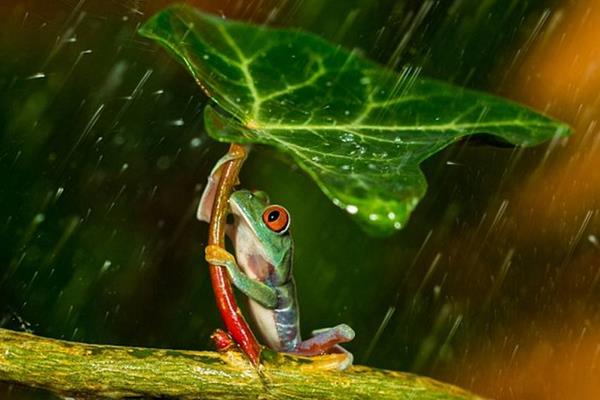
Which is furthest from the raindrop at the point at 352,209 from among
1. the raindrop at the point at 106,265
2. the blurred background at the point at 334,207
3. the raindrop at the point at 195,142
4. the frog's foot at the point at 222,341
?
the raindrop at the point at 195,142

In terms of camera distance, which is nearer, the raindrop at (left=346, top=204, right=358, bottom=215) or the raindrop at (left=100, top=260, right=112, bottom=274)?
the raindrop at (left=346, top=204, right=358, bottom=215)

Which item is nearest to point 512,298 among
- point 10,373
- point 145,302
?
point 145,302

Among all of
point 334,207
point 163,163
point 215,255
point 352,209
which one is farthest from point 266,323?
point 163,163

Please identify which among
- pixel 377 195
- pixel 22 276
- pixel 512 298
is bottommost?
pixel 22 276

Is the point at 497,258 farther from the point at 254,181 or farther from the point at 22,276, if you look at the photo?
the point at 22,276

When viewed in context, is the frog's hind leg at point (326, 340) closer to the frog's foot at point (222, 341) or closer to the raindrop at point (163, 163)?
the frog's foot at point (222, 341)

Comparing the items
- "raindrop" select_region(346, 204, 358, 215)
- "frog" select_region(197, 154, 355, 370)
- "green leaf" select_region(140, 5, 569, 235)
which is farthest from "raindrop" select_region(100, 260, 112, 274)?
"raindrop" select_region(346, 204, 358, 215)

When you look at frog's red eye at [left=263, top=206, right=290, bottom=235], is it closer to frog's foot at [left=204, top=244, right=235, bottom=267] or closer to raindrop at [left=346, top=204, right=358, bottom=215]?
frog's foot at [left=204, top=244, right=235, bottom=267]
